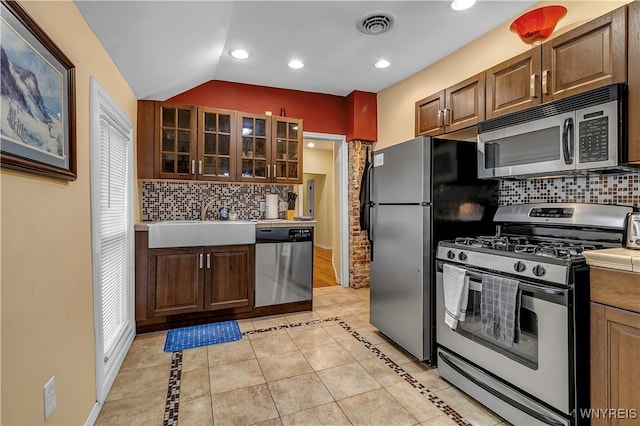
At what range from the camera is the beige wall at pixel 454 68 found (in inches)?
86.3

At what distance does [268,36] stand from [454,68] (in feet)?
5.97

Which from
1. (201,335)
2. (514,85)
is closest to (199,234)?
(201,335)

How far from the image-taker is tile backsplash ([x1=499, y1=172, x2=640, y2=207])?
186cm

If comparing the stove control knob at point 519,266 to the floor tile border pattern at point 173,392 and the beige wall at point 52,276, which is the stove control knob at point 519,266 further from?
the beige wall at point 52,276

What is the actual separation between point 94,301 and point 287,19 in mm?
2427

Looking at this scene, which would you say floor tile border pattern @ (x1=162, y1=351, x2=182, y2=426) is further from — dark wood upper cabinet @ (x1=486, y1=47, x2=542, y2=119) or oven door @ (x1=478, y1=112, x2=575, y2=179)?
dark wood upper cabinet @ (x1=486, y1=47, x2=542, y2=119)

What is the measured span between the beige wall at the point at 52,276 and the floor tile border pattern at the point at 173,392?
382mm

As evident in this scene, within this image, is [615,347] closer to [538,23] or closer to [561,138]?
[561,138]

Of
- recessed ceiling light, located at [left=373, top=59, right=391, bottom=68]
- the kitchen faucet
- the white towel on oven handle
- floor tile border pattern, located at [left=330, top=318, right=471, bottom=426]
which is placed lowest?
floor tile border pattern, located at [left=330, top=318, right=471, bottom=426]

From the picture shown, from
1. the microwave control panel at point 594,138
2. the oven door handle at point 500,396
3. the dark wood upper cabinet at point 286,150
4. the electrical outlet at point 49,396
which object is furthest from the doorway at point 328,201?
the electrical outlet at point 49,396

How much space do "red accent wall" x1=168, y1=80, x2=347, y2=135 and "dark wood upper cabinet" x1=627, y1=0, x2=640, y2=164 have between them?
10.4 ft

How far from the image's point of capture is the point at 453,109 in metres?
2.60

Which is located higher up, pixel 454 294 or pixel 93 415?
pixel 454 294

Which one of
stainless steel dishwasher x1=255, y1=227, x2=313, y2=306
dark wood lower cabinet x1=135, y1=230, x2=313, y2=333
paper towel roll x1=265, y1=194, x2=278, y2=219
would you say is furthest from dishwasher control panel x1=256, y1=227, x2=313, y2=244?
paper towel roll x1=265, y1=194, x2=278, y2=219
